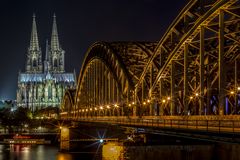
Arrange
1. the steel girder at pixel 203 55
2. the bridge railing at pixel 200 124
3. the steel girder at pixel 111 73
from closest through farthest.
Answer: the bridge railing at pixel 200 124, the steel girder at pixel 203 55, the steel girder at pixel 111 73

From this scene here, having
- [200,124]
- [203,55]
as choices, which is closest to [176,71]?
[203,55]

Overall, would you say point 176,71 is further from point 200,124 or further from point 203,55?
point 200,124

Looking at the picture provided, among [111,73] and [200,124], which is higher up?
[111,73]

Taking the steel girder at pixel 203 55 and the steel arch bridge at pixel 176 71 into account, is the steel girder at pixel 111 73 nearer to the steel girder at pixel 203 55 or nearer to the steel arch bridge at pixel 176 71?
the steel arch bridge at pixel 176 71

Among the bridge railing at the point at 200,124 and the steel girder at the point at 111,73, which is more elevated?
the steel girder at the point at 111,73

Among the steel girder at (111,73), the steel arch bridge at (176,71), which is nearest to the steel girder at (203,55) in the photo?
the steel arch bridge at (176,71)

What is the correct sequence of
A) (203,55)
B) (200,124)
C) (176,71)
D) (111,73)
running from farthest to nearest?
(111,73)
(176,71)
(203,55)
(200,124)

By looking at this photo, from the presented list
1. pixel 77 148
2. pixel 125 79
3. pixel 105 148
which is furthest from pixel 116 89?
pixel 105 148

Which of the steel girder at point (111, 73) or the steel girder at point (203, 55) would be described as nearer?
the steel girder at point (203, 55)

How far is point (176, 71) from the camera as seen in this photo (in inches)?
2803

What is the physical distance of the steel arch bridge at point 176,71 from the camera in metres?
51.3

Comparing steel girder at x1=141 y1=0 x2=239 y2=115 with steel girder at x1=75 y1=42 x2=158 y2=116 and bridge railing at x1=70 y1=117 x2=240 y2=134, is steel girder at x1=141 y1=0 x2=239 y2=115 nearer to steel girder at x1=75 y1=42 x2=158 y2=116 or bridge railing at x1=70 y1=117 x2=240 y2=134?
bridge railing at x1=70 y1=117 x2=240 y2=134

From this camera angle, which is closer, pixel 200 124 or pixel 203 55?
pixel 200 124

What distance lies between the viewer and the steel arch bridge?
51.3m
